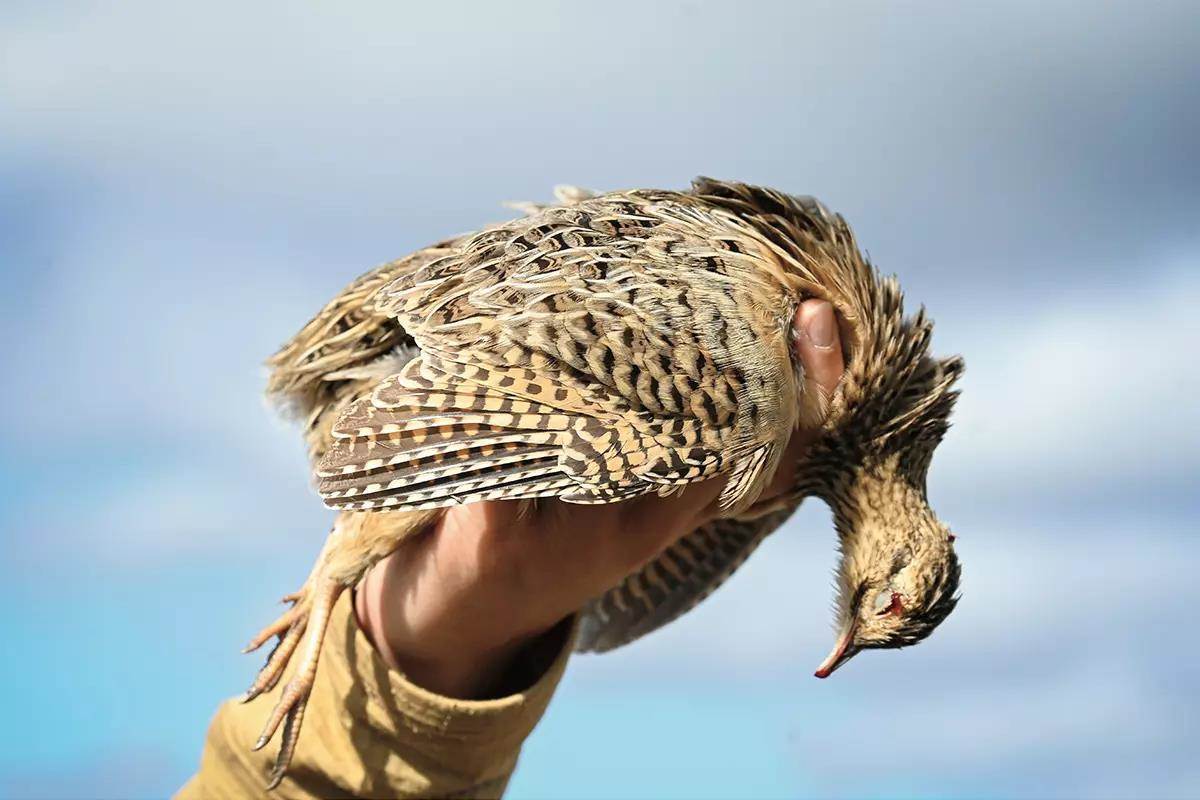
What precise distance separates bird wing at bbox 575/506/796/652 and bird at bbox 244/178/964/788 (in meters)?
0.57

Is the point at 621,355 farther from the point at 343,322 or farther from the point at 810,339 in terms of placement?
the point at 343,322

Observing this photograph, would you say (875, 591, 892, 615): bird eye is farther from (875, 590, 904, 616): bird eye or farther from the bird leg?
the bird leg

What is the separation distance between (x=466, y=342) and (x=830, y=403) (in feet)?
4.48

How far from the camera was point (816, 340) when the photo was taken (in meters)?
4.07

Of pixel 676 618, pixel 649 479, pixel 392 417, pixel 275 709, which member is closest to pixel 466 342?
pixel 392 417

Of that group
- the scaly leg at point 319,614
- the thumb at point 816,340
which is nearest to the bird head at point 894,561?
the thumb at point 816,340

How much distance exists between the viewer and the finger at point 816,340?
13.3ft

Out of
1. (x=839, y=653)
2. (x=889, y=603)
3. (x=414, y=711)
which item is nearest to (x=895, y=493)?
(x=889, y=603)

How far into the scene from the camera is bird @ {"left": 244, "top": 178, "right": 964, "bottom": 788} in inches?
140

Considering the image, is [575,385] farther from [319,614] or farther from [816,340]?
[319,614]

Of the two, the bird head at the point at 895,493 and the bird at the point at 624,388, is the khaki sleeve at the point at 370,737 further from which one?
the bird head at the point at 895,493

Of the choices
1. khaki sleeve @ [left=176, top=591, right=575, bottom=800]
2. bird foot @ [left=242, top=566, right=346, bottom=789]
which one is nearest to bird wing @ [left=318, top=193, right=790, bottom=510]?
bird foot @ [left=242, top=566, right=346, bottom=789]

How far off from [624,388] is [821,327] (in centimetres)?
84

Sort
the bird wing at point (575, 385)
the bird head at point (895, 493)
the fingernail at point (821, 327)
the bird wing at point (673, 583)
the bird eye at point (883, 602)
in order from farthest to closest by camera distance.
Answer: the bird wing at point (673, 583)
the bird eye at point (883, 602)
the bird head at point (895, 493)
the fingernail at point (821, 327)
the bird wing at point (575, 385)
